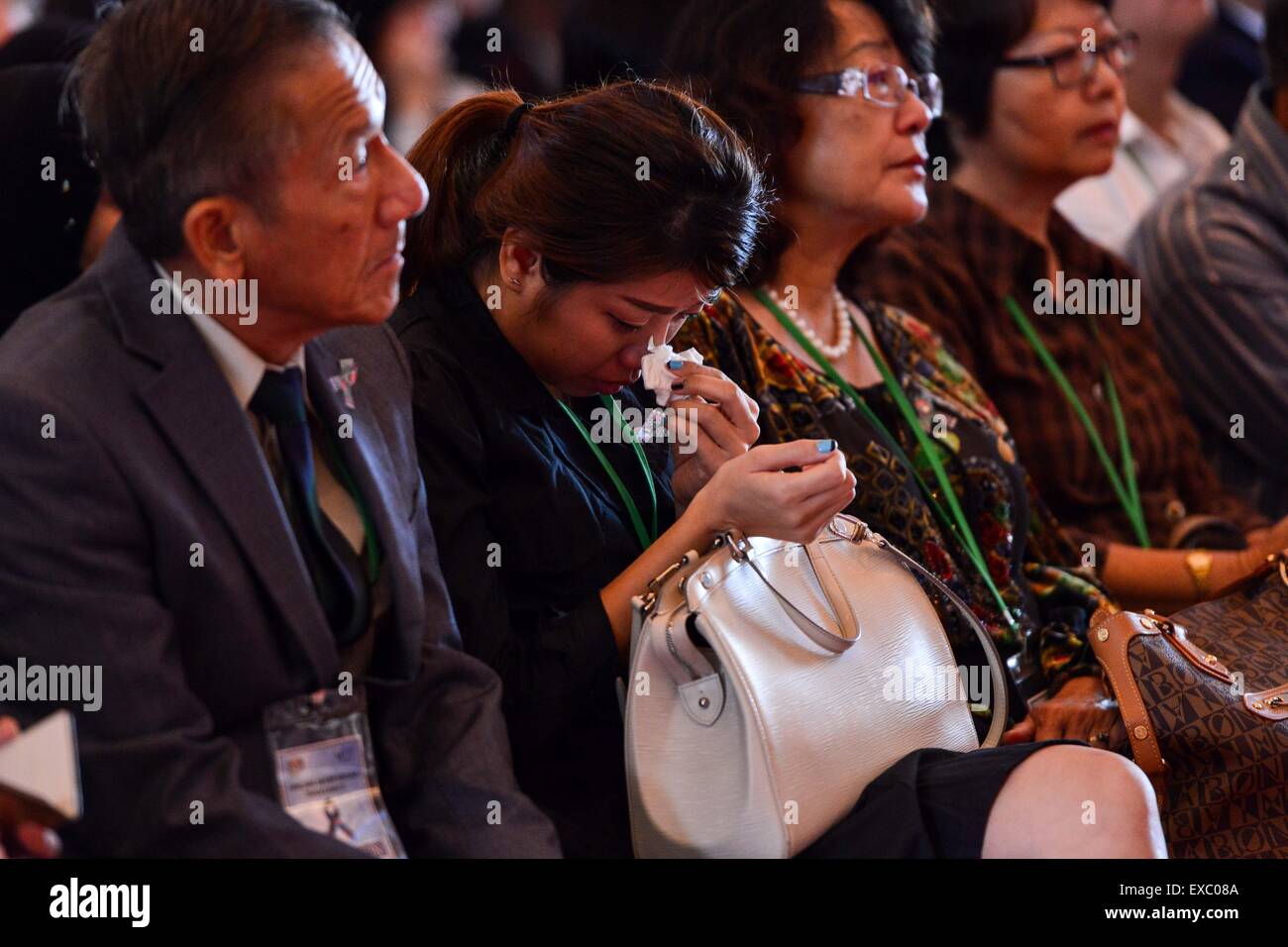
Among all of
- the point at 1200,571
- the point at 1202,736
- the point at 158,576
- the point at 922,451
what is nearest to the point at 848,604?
the point at 1202,736

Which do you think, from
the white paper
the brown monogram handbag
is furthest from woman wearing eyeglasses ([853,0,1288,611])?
the white paper

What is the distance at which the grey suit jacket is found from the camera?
128 centimetres

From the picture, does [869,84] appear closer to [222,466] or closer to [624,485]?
Result: [624,485]

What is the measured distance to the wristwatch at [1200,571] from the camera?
256 cm

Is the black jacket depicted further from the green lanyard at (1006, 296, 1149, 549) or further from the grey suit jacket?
the green lanyard at (1006, 296, 1149, 549)

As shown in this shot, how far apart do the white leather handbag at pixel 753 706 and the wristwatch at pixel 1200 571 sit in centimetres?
105

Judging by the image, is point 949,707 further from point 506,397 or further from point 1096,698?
point 506,397

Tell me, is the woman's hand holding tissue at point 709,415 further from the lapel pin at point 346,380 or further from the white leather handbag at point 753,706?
the lapel pin at point 346,380

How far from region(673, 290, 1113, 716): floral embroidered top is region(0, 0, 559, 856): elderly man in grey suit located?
703mm

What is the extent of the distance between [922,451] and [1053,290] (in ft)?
2.53

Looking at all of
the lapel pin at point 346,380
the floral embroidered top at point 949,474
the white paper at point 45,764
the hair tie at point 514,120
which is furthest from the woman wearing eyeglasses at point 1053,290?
the white paper at point 45,764

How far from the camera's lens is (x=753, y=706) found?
1526 millimetres

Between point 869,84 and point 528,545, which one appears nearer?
point 528,545
